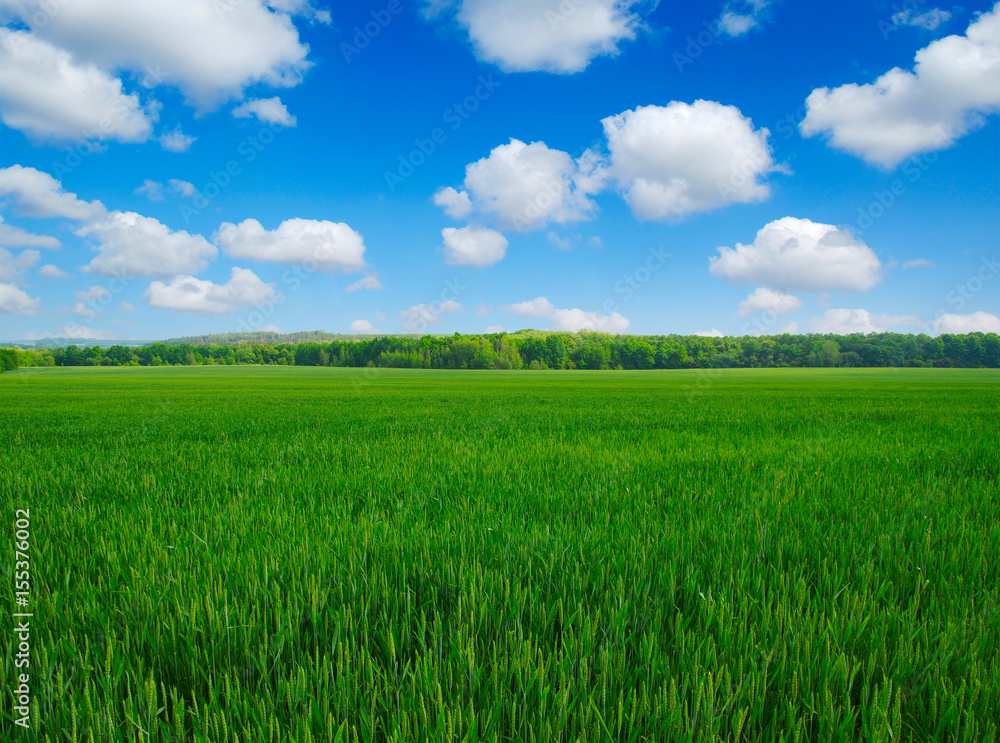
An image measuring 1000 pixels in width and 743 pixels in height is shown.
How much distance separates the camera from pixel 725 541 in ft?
10.3

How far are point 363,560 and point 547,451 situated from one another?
483 centimetres

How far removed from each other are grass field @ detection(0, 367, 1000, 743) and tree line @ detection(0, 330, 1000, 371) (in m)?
124

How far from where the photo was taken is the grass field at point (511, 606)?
1.55 meters

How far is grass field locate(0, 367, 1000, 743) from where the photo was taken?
60.9 inches

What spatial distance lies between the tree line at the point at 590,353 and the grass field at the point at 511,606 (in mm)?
123853

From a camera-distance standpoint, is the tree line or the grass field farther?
the tree line

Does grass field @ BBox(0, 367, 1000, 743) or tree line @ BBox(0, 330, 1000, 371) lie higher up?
tree line @ BBox(0, 330, 1000, 371)

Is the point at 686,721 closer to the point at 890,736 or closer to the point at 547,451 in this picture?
the point at 890,736

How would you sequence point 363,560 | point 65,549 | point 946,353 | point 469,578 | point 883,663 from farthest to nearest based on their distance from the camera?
point 946,353 → point 65,549 → point 363,560 → point 469,578 → point 883,663

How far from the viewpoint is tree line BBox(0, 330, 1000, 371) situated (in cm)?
12825

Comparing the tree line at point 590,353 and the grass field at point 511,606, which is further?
the tree line at point 590,353

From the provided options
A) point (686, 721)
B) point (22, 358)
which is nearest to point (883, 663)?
point (686, 721)

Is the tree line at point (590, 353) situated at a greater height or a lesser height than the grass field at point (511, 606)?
greater

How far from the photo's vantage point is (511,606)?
221 cm
